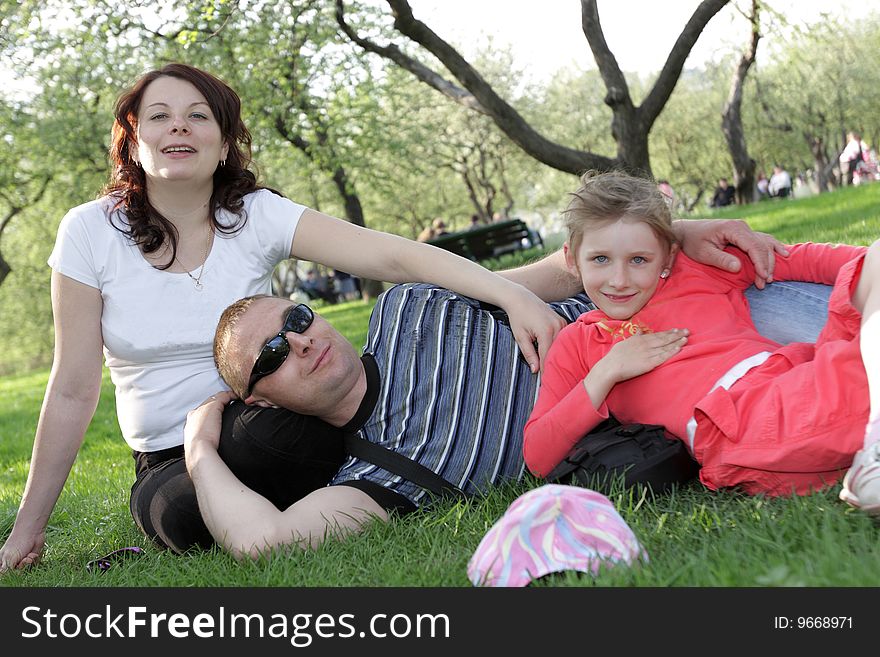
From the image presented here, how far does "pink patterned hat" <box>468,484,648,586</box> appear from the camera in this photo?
227 cm

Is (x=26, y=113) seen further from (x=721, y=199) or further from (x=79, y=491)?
(x=721, y=199)

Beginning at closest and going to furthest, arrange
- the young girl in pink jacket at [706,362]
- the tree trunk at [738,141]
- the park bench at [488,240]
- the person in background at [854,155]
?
the young girl in pink jacket at [706,362]
the park bench at [488,240]
the tree trunk at [738,141]
the person in background at [854,155]

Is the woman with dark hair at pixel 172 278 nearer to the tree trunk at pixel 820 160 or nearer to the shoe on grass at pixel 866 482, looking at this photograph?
the shoe on grass at pixel 866 482

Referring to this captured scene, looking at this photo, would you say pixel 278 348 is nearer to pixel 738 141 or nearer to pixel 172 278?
pixel 172 278

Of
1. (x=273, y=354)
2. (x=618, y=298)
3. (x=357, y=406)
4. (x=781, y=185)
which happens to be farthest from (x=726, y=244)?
(x=781, y=185)

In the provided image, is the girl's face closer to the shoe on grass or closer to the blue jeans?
the blue jeans

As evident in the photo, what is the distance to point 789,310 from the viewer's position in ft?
11.7

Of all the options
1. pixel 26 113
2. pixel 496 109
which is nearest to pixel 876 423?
pixel 496 109

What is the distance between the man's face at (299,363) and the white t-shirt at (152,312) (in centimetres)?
50

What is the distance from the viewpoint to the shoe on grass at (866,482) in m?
2.25

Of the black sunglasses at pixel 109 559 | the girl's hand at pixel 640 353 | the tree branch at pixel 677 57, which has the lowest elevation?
the black sunglasses at pixel 109 559

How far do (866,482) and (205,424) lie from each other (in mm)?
2343

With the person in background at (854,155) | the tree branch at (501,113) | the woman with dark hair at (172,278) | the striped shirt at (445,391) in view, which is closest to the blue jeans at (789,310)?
the woman with dark hair at (172,278)
